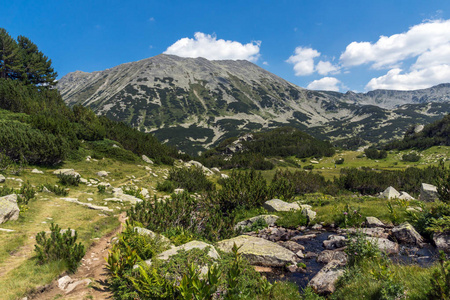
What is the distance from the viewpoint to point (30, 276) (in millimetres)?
5211

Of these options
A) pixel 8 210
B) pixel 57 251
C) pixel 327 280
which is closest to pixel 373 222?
pixel 327 280

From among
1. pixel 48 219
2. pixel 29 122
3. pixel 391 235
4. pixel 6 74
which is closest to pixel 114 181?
pixel 48 219

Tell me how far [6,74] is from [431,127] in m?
123

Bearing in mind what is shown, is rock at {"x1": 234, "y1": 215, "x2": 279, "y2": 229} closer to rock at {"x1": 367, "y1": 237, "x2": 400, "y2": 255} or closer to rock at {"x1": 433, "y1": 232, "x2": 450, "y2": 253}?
rock at {"x1": 367, "y1": 237, "x2": 400, "y2": 255}

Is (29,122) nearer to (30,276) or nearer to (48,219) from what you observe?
(48,219)

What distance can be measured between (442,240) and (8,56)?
61.0 m

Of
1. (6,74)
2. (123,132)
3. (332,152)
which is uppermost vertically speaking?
(6,74)

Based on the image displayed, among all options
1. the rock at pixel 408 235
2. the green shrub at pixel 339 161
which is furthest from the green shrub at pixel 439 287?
the green shrub at pixel 339 161

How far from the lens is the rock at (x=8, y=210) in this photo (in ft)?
25.6

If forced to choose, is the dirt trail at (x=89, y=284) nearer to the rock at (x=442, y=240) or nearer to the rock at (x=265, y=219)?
the rock at (x=265, y=219)

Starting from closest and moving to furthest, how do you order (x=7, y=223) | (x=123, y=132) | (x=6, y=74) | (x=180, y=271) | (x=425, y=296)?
(x=425, y=296) < (x=180, y=271) < (x=7, y=223) < (x=123, y=132) < (x=6, y=74)

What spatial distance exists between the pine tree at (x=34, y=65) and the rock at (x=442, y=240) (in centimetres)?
5879

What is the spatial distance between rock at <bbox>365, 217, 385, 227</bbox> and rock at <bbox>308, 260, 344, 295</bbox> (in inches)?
220

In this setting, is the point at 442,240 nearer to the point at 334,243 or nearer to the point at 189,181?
the point at 334,243
